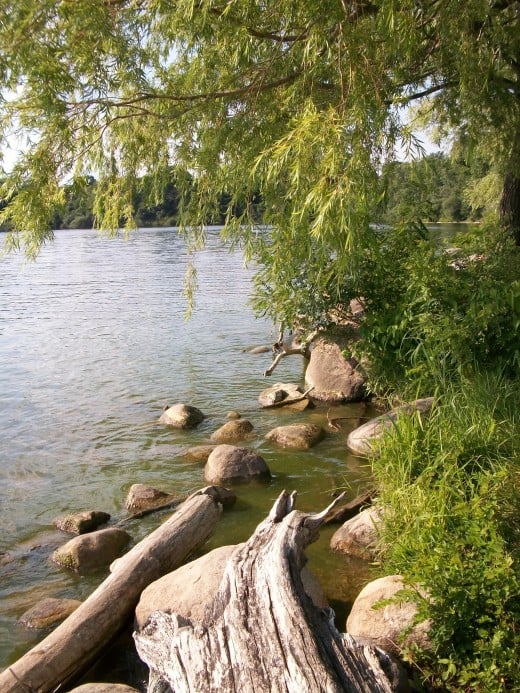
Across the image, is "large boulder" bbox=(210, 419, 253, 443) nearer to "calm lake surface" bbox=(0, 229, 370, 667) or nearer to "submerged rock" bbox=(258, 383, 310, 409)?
"calm lake surface" bbox=(0, 229, 370, 667)

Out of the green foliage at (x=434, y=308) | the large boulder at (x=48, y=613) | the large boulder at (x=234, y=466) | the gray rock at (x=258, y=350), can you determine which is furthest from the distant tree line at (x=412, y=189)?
the gray rock at (x=258, y=350)

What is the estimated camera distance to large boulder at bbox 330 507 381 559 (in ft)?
17.6

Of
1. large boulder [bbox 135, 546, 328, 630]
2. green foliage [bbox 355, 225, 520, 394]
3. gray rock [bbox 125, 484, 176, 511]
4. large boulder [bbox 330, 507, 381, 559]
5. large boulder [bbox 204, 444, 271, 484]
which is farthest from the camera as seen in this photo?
large boulder [bbox 204, 444, 271, 484]

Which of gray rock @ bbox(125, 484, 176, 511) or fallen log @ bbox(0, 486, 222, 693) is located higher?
fallen log @ bbox(0, 486, 222, 693)

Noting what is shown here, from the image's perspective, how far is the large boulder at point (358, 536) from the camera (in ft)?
17.6

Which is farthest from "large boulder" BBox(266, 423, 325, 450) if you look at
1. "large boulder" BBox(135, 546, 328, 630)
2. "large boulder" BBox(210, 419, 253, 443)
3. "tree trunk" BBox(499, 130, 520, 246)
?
"tree trunk" BBox(499, 130, 520, 246)

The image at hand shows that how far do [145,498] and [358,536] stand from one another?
237 centimetres

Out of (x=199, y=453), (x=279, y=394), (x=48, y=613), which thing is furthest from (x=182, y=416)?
(x=48, y=613)

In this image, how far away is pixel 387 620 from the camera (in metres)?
4.08

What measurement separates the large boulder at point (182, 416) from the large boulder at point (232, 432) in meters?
0.54

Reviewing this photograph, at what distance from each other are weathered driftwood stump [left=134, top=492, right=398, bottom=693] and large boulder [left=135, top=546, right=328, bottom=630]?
521 mm

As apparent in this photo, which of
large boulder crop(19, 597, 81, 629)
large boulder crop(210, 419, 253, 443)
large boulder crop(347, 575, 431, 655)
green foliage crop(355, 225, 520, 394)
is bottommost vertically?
large boulder crop(19, 597, 81, 629)

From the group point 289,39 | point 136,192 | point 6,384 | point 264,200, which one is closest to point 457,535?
point 264,200

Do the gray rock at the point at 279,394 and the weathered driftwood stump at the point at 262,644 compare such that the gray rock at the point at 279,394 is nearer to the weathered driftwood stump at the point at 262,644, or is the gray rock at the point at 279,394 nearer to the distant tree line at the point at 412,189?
the distant tree line at the point at 412,189
